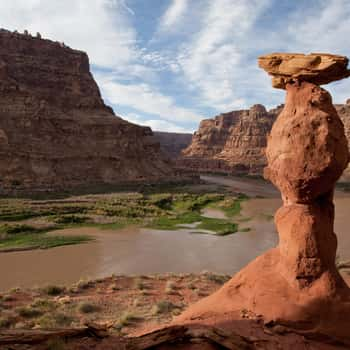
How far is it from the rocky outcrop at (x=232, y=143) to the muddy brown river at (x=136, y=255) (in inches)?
3191

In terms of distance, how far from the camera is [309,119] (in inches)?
256

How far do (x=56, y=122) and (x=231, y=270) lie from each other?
179ft

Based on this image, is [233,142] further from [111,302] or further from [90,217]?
[111,302]

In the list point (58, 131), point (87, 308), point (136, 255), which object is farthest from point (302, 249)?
point (58, 131)

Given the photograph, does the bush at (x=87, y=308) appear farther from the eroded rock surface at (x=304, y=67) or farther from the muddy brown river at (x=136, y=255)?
the eroded rock surface at (x=304, y=67)

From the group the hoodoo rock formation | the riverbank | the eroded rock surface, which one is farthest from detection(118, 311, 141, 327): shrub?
the eroded rock surface

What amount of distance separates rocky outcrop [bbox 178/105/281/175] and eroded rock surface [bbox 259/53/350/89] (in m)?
97.8

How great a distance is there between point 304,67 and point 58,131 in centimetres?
6159

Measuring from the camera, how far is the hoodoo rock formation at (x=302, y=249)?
594 cm

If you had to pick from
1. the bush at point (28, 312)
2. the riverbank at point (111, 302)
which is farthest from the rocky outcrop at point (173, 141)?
the bush at point (28, 312)

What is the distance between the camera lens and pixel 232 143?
132000mm

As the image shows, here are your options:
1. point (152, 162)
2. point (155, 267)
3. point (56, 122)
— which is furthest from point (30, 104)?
point (155, 267)

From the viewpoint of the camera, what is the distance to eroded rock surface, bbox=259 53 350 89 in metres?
6.41

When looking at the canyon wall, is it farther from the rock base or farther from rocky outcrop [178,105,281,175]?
the rock base
